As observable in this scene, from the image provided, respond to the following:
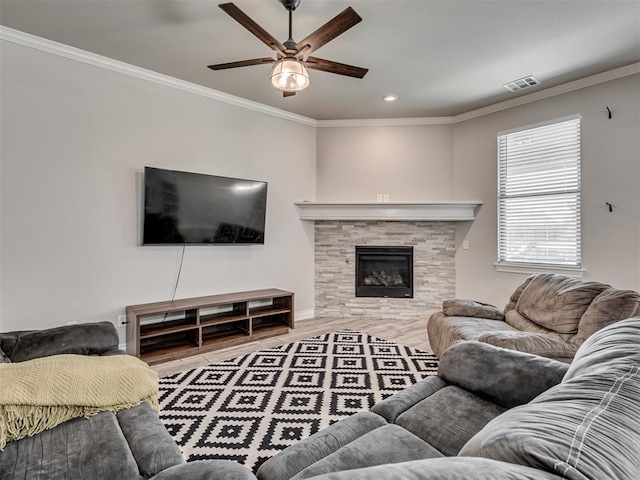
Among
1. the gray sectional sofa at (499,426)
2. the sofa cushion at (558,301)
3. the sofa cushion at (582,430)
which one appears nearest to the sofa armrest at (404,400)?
the gray sectional sofa at (499,426)

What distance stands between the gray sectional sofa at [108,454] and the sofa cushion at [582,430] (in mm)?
699

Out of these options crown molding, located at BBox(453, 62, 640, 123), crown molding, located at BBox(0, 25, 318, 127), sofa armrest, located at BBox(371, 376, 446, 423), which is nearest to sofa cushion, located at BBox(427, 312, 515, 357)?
sofa armrest, located at BBox(371, 376, 446, 423)

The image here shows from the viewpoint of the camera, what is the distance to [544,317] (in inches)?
103

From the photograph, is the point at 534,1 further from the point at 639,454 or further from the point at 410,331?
the point at 410,331

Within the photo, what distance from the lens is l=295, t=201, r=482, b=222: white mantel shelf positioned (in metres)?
4.58

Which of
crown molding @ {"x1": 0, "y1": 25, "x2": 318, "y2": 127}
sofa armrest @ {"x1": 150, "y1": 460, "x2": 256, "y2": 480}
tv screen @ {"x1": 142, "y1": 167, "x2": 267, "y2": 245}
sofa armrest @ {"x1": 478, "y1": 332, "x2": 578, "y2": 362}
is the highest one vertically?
crown molding @ {"x1": 0, "y1": 25, "x2": 318, "y2": 127}

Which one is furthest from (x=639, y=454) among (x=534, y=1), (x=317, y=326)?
(x=317, y=326)

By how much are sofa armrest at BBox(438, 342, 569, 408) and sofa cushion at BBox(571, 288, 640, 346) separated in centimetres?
90

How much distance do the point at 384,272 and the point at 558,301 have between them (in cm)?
264

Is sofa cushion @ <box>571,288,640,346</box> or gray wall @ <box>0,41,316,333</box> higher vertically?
gray wall @ <box>0,41,316,333</box>

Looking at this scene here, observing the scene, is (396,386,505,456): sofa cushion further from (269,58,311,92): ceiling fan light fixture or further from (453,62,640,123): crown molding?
(453,62,640,123): crown molding

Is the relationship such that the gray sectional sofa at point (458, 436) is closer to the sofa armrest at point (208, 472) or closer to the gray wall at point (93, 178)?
the sofa armrest at point (208, 472)

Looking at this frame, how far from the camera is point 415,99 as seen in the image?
4.16 metres

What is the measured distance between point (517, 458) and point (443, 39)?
10.4 feet
